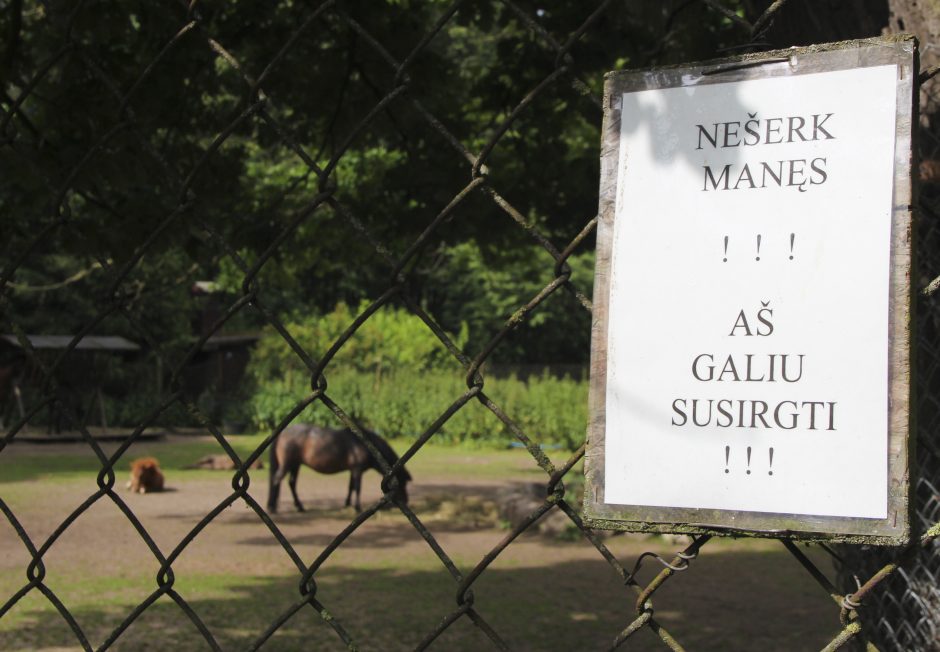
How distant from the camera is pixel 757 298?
1.13 m

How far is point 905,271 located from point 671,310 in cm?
23

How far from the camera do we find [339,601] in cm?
742

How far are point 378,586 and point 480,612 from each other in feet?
4.27

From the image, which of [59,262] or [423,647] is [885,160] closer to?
[423,647]

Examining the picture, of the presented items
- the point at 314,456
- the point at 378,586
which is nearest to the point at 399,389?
the point at 314,456

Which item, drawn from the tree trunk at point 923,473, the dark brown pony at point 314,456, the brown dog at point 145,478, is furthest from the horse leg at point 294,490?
the tree trunk at point 923,473

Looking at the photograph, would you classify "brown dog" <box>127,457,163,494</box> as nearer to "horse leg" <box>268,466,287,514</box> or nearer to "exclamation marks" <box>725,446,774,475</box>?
"horse leg" <box>268,466,287,514</box>

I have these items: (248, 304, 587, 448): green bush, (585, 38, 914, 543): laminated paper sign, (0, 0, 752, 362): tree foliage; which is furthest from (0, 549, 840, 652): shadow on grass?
(248, 304, 587, 448): green bush

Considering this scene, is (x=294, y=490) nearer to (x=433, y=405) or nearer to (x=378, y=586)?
(x=378, y=586)

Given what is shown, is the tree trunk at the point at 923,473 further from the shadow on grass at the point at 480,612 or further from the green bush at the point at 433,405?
the green bush at the point at 433,405

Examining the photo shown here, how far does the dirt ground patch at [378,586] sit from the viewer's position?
6.49 metres

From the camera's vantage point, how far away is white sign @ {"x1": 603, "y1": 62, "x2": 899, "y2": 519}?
109 centimetres

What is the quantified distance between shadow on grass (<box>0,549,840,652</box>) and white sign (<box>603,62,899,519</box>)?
5.18 meters

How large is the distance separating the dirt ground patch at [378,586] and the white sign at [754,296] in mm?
4093
